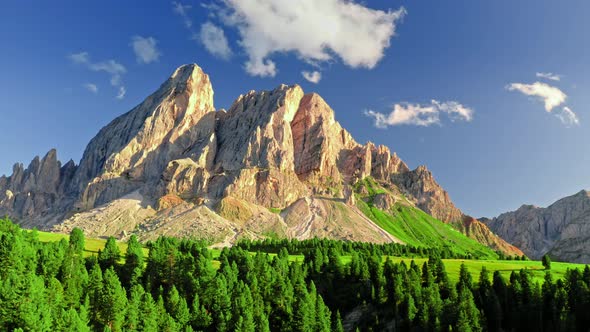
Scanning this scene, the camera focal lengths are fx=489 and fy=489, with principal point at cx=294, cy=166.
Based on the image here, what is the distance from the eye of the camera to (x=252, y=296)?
413ft

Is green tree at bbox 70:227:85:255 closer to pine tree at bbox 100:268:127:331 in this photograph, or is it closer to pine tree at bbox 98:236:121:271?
pine tree at bbox 98:236:121:271

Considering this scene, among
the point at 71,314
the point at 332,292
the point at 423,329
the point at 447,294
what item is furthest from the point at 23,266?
the point at 447,294

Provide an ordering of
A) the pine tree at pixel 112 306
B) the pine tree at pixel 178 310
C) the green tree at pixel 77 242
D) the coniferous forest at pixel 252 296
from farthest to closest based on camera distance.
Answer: the green tree at pixel 77 242 → the pine tree at pixel 178 310 → the pine tree at pixel 112 306 → the coniferous forest at pixel 252 296

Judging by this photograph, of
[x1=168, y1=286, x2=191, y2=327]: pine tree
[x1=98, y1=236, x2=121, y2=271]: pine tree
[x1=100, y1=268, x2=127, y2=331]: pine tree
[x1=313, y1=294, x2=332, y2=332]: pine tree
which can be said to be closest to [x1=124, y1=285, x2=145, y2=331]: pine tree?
[x1=100, y1=268, x2=127, y2=331]: pine tree

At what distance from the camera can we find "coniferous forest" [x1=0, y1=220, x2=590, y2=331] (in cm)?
9912

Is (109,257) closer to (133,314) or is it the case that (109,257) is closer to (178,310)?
(178,310)

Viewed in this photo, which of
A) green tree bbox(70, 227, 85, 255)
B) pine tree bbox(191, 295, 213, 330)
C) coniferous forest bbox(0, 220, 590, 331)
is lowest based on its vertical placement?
pine tree bbox(191, 295, 213, 330)

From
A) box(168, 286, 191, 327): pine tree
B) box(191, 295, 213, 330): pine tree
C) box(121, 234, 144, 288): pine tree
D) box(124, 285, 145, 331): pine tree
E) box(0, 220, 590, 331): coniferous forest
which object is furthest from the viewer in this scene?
box(121, 234, 144, 288): pine tree

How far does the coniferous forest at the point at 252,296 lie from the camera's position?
99125mm

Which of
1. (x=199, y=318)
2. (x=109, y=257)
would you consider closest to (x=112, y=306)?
(x=199, y=318)

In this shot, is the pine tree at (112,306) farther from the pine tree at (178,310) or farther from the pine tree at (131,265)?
the pine tree at (131,265)

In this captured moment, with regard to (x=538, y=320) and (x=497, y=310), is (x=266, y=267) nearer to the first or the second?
(x=497, y=310)

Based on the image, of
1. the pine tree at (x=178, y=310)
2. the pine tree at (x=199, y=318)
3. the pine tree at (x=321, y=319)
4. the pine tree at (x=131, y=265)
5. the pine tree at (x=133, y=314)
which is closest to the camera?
the pine tree at (x=133, y=314)

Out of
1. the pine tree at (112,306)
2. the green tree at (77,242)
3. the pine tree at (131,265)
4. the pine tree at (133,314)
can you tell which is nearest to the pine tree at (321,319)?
the pine tree at (133,314)
